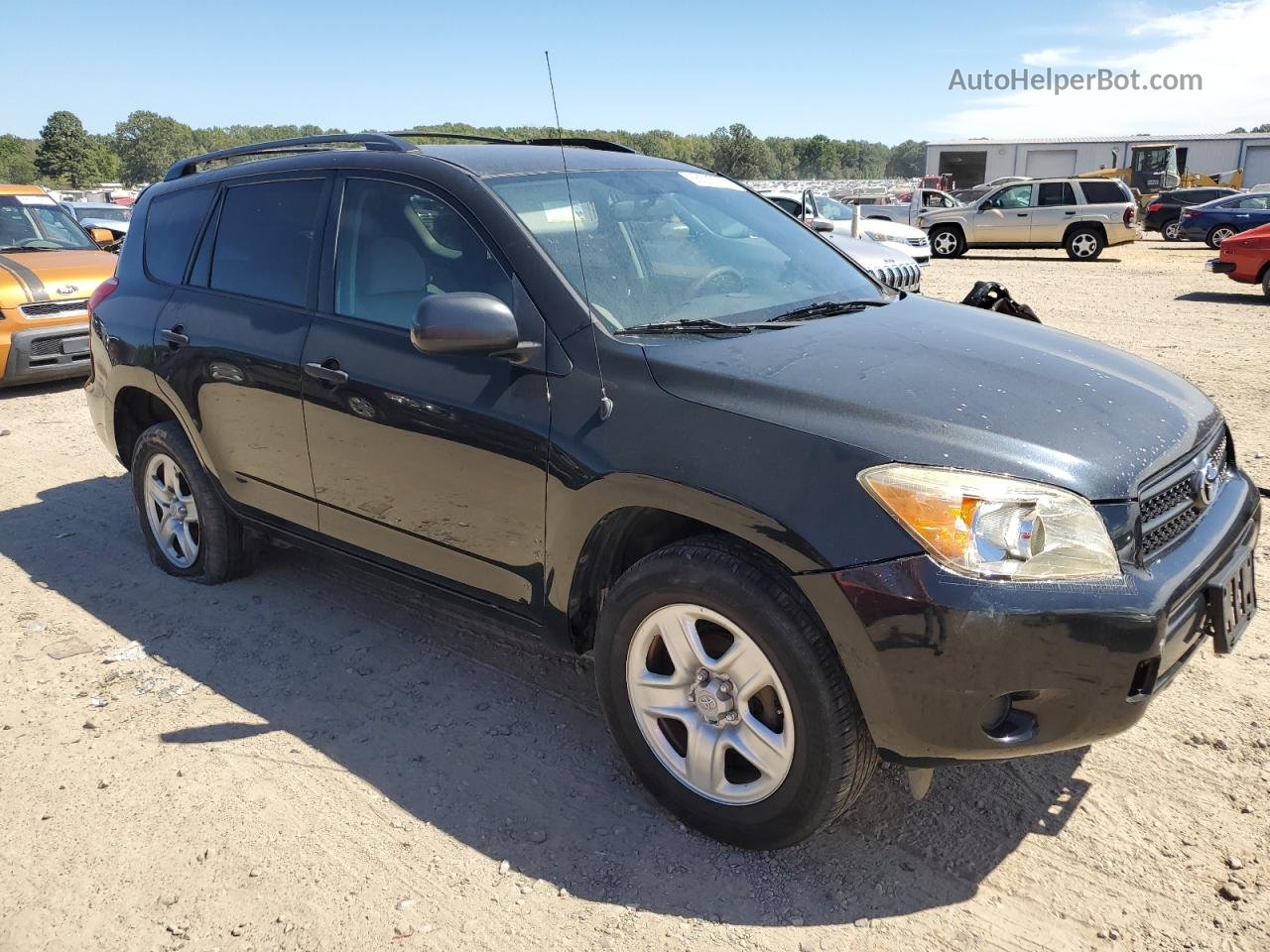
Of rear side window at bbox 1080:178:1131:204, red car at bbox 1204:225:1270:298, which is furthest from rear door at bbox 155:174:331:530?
rear side window at bbox 1080:178:1131:204

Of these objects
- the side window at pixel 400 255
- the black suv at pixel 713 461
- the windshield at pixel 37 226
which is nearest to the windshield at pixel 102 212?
the windshield at pixel 37 226

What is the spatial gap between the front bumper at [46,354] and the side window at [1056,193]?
2048cm

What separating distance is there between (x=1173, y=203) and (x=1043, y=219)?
8.60m

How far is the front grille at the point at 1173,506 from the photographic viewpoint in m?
2.46

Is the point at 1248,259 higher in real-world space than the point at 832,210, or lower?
lower

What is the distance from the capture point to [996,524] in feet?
7.47

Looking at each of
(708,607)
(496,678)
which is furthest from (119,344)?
(708,607)

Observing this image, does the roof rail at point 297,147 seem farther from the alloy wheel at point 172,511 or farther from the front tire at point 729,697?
the front tire at point 729,697

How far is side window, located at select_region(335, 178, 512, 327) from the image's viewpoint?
3.21 metres

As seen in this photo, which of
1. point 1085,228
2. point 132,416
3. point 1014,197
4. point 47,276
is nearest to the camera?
point 132,416

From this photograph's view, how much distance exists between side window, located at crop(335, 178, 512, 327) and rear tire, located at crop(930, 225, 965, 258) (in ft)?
73.7

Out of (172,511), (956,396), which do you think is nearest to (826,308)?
(956,396)

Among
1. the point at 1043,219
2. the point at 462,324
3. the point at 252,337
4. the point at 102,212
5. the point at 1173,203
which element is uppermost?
the point at 102,212

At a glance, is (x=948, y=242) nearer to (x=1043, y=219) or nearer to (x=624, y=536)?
(x=1043, y=219)
